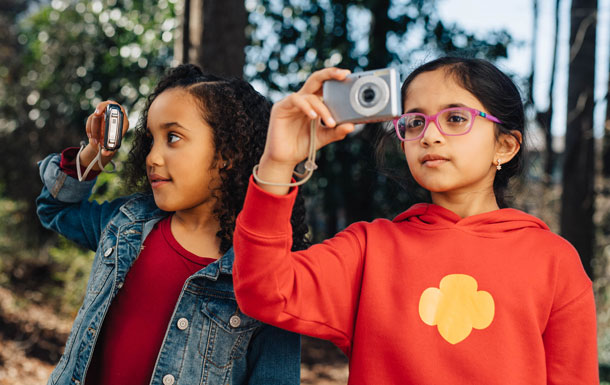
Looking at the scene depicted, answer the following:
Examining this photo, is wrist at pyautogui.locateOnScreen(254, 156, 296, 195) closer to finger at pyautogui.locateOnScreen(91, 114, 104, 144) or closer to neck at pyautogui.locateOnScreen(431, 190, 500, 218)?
neck at pyautogui.locateOnScreen(431, 190, 500, 218)

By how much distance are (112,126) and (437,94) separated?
1037 mm

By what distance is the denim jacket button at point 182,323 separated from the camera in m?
1.59

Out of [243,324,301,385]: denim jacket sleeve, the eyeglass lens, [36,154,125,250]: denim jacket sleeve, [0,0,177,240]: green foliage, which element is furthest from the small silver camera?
[0,0,177,240]: green foliage

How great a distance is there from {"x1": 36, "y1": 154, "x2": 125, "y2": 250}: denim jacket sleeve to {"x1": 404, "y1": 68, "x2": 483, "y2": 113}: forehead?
1.14 m

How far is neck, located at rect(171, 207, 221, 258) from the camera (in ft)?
5.76

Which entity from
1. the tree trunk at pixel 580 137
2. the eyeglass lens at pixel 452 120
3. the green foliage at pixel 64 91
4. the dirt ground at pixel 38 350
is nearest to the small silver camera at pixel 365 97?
the eyeglass lens at pixel 452 120

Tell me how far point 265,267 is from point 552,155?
6.82 m

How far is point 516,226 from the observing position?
150cm

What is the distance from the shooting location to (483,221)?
1511 millimetres

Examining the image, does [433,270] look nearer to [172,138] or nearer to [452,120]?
[452,120]

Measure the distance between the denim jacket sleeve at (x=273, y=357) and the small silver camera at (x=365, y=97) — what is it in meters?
0.77

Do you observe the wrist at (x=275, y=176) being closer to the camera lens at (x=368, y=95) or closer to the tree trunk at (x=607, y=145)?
the camera lens at (x=368, y=95)

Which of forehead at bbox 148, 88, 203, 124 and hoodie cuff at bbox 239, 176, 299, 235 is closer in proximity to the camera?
hoodie cuff at bbox 239, 176, 299, 235

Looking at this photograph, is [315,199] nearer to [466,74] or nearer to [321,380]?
[321,380]
